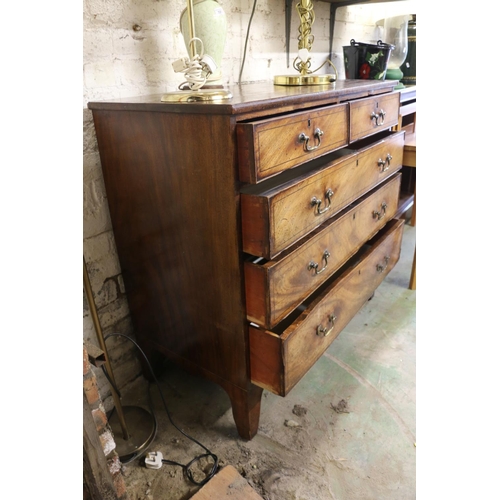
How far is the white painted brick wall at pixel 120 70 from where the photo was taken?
1.07 meters

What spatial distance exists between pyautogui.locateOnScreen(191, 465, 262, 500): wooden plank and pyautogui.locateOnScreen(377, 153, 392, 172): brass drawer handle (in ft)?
3.48

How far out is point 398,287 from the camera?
6.55 ft

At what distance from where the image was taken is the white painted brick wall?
1.07 m

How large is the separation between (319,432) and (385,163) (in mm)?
933

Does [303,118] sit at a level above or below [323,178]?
above

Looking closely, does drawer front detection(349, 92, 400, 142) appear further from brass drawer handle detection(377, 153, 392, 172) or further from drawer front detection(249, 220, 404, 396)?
drawer front detection(249, 220, 404, 396)

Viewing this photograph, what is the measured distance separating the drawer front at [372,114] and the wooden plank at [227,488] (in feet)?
3.18

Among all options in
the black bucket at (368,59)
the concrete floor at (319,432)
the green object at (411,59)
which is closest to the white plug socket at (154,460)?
the concrete floor at (319,432)

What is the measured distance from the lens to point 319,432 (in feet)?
4.00

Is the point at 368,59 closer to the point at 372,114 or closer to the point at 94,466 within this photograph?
the point at 372,114

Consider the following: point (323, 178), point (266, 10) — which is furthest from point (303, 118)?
point (266, 10)

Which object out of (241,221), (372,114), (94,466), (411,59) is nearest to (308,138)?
(241,221)
